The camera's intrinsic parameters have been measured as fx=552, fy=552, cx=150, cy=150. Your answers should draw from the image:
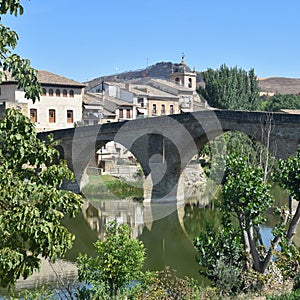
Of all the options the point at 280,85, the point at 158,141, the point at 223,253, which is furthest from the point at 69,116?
the point at 280,85

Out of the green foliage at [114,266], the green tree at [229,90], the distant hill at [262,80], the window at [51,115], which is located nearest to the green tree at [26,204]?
the green foliage at [114,266]

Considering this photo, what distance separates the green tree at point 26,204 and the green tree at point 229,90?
42.2 meters

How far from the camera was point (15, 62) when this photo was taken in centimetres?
526

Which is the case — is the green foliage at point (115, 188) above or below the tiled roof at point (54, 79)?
below

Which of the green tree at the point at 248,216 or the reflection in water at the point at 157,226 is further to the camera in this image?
the reflection in water at the point at 157,226

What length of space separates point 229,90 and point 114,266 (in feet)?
132

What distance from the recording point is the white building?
3294 cm

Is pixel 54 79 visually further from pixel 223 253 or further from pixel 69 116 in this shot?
pixel 223 253

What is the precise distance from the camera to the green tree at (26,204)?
4.94m

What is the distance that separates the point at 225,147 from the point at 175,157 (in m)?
5.08

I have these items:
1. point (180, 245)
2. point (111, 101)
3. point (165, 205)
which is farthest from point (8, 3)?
point (111, 101)

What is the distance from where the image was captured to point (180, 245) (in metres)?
17.9

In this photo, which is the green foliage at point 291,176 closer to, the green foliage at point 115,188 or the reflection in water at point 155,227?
the reflection in water at point 155,227

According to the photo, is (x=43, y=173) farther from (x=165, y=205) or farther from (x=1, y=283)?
(x=165, y=205)
